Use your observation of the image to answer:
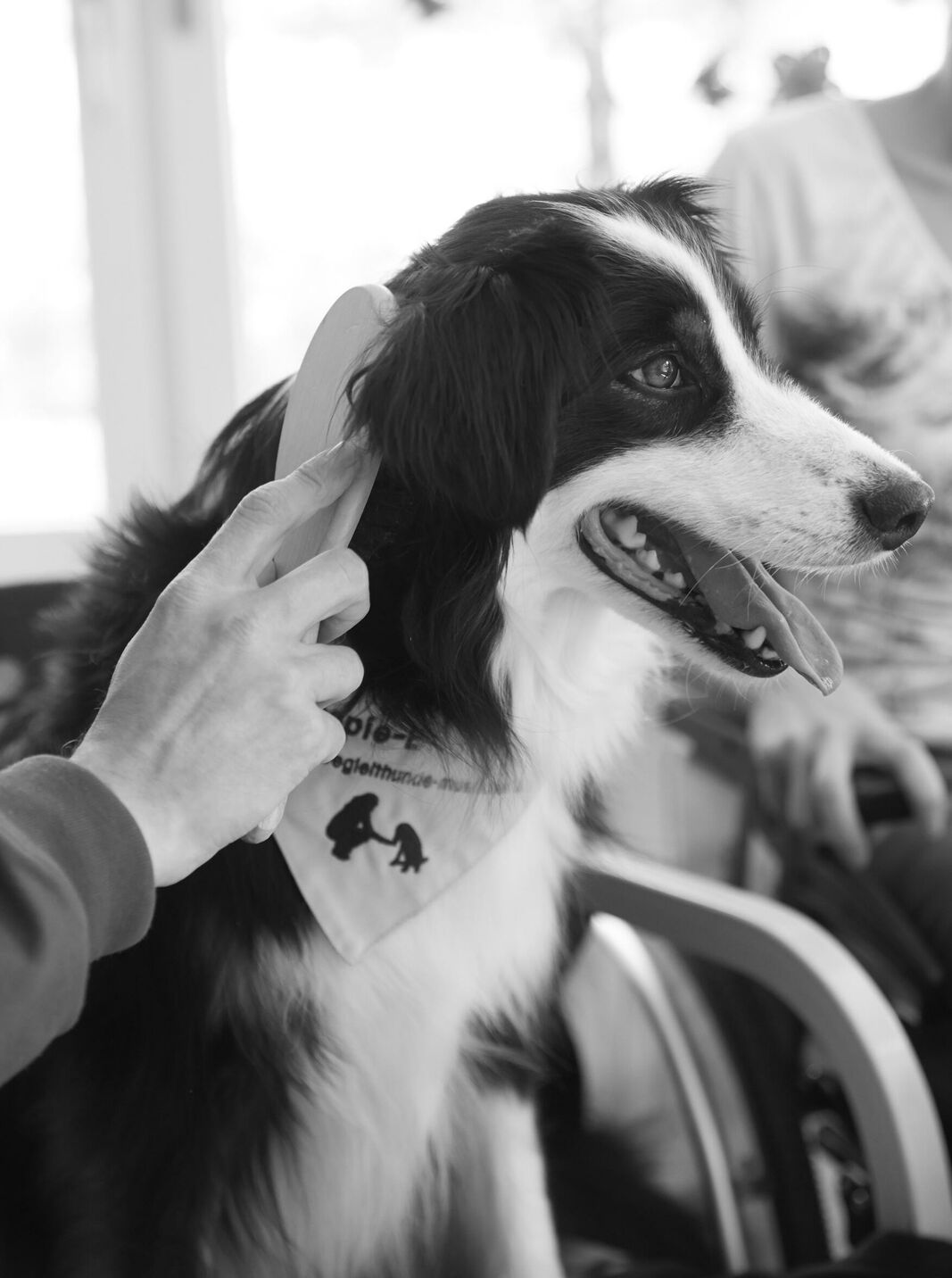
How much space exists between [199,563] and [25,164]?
1.62 m

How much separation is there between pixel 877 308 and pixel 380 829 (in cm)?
80

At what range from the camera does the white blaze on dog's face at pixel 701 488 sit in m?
0.75

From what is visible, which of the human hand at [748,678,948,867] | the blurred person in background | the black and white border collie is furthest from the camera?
the blurred person in background

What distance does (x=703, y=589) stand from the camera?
0.78m

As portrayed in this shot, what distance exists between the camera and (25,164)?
6.34 ft

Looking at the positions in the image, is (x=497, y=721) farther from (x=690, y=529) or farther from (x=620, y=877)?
(x=620, y=877)

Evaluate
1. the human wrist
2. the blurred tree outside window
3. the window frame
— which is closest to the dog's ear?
the human wrist

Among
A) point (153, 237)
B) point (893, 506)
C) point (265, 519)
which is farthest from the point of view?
point (153, 237)

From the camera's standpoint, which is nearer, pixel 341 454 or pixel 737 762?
pixel 341 454

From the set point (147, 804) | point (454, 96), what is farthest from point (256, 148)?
point (147, 804)

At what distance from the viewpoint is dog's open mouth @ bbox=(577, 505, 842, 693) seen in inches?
30.4

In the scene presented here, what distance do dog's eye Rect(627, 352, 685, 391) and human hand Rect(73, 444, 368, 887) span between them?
25 cm

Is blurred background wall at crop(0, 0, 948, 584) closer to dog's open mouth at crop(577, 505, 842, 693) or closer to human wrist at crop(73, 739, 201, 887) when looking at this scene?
dog's open mouth at crop(577, 505, 842, 693)

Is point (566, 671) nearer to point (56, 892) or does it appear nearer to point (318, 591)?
point (318, 591)
